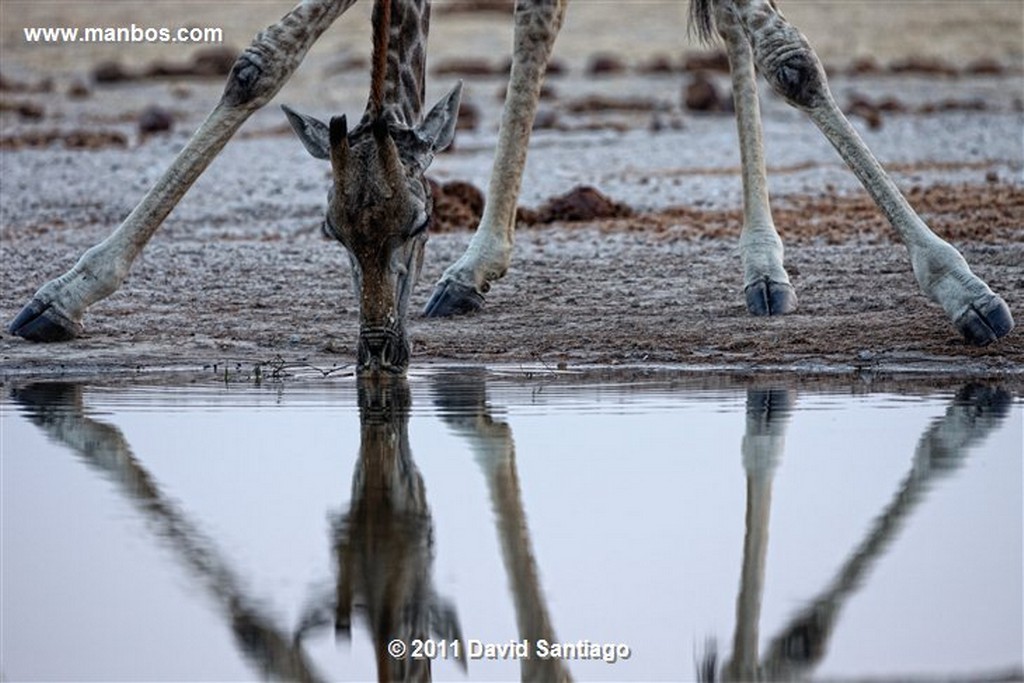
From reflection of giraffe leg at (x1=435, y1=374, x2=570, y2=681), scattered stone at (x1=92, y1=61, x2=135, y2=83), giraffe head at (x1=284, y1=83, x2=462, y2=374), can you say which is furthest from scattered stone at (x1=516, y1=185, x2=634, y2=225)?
scattered stone at (x1=92, y1=61, x2=135, y2=83)

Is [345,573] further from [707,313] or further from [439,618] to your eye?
[707,313]

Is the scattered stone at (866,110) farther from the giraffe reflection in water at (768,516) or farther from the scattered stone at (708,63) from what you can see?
the giraffe reflection in water at (768,516)

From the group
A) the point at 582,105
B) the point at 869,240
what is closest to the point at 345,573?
the point at 869,240

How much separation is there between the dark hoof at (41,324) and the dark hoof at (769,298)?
289 cm

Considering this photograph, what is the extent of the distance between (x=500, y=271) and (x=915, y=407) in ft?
10.2

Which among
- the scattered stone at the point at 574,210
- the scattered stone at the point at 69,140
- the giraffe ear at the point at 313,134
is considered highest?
the giraffe ear at the point at 313,134

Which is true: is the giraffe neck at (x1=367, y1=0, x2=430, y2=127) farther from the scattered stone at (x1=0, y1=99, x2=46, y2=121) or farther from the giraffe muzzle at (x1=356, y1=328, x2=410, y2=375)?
the scattered stone at (x1=0, y1=99, x2=46, y2=121)

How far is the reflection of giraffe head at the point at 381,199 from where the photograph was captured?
6809 mm

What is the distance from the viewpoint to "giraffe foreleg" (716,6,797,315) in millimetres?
9086

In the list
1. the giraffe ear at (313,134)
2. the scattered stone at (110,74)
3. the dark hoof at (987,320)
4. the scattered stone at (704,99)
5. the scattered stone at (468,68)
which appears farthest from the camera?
the scattered stone at (468,68)

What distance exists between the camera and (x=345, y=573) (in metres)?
4.53

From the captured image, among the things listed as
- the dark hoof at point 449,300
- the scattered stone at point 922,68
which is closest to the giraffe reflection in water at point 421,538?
the dark hoof at point 449,300

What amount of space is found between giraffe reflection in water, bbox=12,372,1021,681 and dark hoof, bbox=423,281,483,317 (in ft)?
7.02

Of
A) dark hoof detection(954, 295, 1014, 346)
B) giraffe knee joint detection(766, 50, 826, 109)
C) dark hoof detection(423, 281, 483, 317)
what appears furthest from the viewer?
dark hoof detection(423, 281, 483, 317)
